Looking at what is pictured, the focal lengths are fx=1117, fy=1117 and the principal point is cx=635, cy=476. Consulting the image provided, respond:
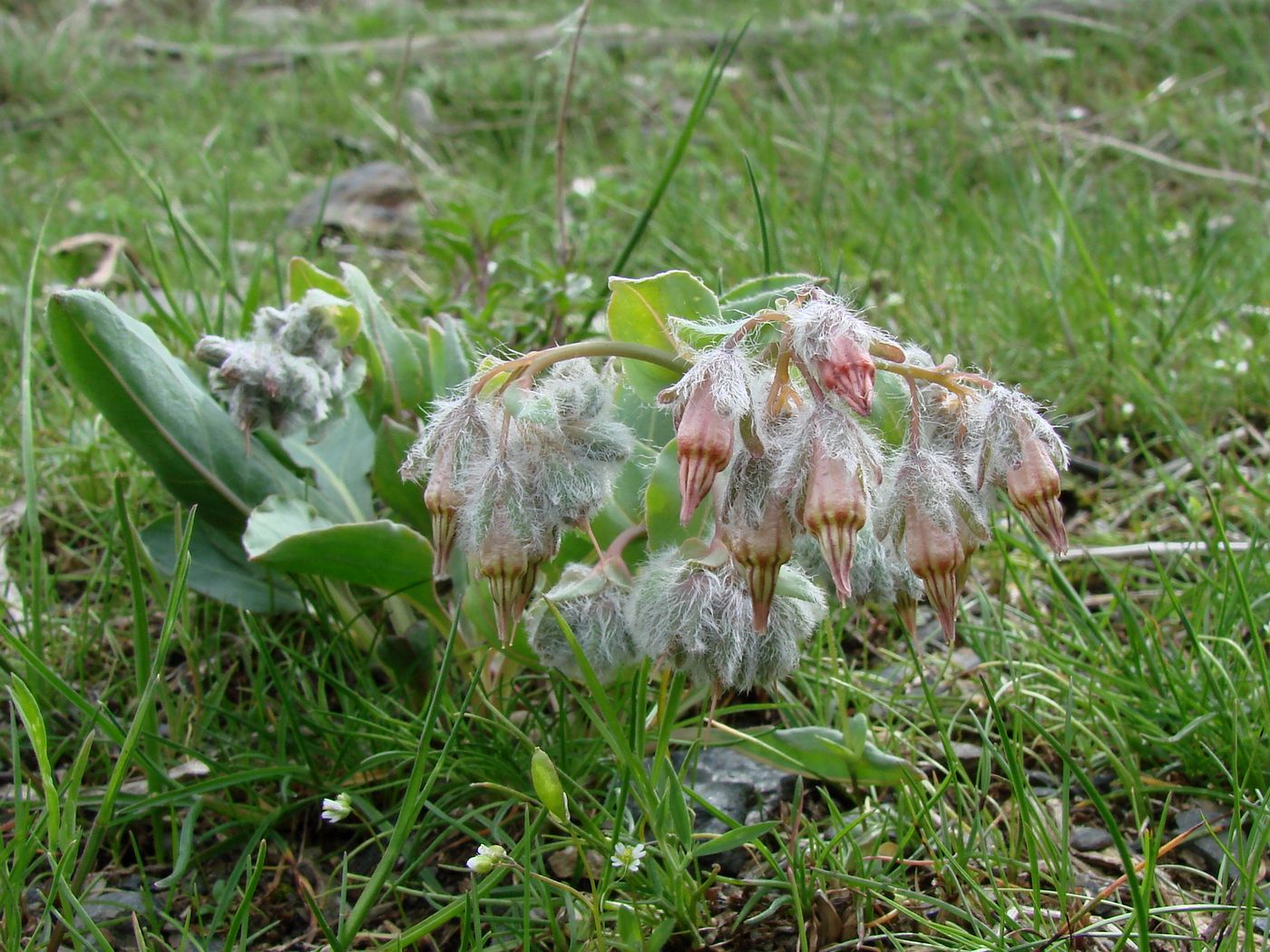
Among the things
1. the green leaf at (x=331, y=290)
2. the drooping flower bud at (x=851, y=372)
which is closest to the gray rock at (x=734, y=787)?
the drooping flower bud at (x=851, y=372)

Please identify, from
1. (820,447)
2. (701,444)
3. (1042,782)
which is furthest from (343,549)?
(1042,782)

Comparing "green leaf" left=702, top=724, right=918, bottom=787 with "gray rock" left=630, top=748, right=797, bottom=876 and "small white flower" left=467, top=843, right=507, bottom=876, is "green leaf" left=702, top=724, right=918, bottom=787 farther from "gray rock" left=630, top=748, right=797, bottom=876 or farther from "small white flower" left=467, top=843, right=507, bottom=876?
"small white flower" left=467, top=843, right=507, bottom=876

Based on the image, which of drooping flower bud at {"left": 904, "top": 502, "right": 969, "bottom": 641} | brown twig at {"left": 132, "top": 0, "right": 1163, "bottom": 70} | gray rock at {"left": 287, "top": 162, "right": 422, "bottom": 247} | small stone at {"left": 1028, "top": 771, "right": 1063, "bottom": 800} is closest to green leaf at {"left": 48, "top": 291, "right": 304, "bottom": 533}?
drooping flower bud at {"left": 904, "top": 502, "right": 969, "bottom": 641}

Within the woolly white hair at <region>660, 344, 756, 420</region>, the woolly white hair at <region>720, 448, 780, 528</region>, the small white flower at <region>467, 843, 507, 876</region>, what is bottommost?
the small white flower at <region>467, 843, 507, 876</region>

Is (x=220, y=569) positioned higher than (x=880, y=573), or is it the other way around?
(x=880, y=573)

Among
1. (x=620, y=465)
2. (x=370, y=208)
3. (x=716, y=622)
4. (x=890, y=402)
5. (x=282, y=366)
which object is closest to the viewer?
(x=716, y=622)

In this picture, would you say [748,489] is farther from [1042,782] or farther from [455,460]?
[1042,782]

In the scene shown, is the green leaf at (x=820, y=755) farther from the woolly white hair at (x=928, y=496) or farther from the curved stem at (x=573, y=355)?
the curved stem at (x=573, y=355)
